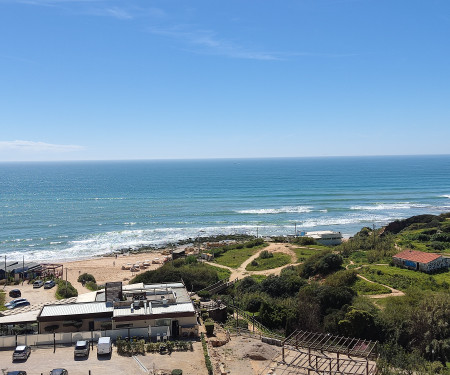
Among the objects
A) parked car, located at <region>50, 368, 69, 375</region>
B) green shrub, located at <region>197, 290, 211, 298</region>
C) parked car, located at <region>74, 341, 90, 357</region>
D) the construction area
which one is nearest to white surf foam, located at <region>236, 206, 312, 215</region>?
green shrub, located at <region>197, 290, 211, 298</region>

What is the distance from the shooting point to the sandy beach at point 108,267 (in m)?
49.4

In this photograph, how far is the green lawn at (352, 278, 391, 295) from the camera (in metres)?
34.2

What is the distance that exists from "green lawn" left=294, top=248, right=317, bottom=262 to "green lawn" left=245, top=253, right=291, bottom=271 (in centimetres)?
137

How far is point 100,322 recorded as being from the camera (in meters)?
25.0

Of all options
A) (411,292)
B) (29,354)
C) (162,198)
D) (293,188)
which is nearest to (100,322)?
(29,354)

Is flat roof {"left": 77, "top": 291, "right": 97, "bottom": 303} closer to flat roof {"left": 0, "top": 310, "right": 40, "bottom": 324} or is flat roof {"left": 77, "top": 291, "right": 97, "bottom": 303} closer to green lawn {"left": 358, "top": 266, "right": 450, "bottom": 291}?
flat roof {"left": 0, "top": 310, "right": 40, "bottom": 324}

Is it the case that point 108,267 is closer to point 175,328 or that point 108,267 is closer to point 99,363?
point 175,328

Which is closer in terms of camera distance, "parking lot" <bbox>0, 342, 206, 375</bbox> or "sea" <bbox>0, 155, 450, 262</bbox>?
"parking lot" <bbox>0, 342, 206, 375</bbox>

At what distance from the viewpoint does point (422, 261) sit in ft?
132

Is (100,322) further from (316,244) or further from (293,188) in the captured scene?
(293,188)

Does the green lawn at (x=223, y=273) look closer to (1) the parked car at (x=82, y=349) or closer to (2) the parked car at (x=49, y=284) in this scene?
(2) the parked car at (x=49, y=284)

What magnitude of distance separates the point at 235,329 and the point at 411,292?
13589 mm

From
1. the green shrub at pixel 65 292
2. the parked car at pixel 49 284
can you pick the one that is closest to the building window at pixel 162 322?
the green shrub at pixel 65 292

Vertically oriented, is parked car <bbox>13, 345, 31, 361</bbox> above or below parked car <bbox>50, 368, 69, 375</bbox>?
below
